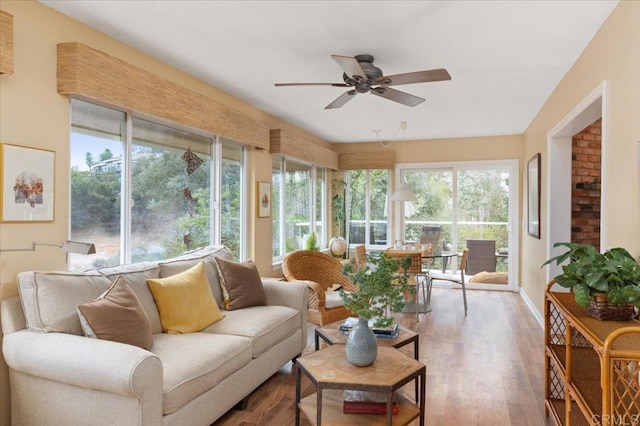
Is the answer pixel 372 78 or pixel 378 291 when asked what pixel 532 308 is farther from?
pixel 378 291

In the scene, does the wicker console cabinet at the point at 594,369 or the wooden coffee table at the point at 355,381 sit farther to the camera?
the wooden coffee table at the point at 355,381

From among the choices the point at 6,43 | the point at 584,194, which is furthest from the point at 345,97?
the point at 584,194

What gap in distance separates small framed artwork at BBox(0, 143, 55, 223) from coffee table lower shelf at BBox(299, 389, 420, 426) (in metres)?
1.92

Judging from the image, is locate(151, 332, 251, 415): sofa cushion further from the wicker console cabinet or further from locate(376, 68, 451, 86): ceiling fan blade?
locate(376, 68, 451, 86): ceiling fan blade

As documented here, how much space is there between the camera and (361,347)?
2250mm

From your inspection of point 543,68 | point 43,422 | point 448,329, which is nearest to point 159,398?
point 43,422

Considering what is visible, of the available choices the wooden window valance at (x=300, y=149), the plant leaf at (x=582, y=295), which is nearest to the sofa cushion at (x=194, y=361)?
the plant leaf at (x=582, y=295)

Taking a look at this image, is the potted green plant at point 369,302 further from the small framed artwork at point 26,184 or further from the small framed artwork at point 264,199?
the small framed artwork at point 264,199

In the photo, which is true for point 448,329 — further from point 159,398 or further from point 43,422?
point 43,422

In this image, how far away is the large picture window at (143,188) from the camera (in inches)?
117

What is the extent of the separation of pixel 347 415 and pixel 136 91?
2597mm

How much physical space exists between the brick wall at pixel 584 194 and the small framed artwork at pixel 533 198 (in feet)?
2.26

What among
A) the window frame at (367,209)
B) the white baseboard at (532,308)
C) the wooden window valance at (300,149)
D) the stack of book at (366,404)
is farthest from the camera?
the window frame at (367,209)

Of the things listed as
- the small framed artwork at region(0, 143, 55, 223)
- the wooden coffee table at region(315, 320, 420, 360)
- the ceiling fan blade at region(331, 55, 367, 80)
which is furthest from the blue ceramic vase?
the small framed artwork at region(0, 143, 55, 223)
